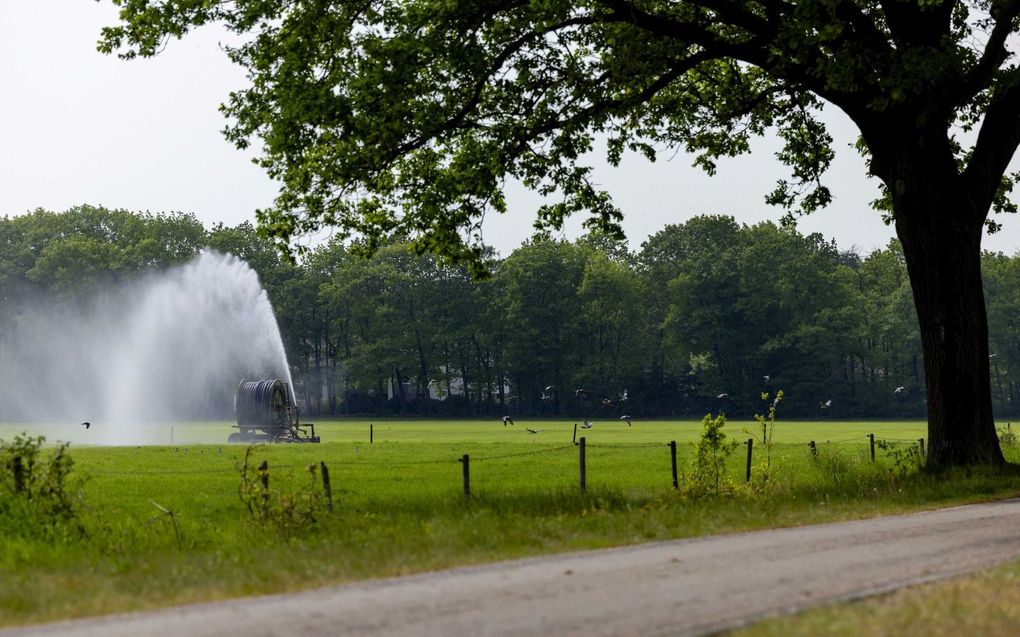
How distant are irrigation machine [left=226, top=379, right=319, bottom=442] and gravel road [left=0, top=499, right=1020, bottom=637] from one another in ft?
152

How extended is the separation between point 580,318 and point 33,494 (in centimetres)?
11195

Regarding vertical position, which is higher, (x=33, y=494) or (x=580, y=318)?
(x=580, y=318)

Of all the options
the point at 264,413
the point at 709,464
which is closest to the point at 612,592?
the point at 709,464

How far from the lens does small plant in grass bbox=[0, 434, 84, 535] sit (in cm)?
1681

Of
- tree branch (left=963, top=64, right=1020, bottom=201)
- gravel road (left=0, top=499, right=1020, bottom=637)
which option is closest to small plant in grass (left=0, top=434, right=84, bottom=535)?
gravel road (left=0, top=499, right=1020, bottom=637)

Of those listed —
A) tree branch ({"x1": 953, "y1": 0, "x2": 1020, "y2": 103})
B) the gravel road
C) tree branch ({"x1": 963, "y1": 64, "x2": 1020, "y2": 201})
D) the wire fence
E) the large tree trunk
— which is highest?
tree branch ({"x1": 953, "y1": 0, "x2": 1020, "y2": 103})

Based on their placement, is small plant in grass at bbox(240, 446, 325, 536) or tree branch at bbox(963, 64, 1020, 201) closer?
small plant in grass at bbox(240, 446, 325, 536)

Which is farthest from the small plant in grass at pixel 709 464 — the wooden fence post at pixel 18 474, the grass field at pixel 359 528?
the wooden fence post at pixel 18 474

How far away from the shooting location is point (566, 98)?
25.8 meters

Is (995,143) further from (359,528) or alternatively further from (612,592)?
(612,592)

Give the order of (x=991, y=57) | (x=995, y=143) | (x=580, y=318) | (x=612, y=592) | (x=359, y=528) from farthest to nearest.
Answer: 1. (x=580, y=318)
2. (x=995, y=143)
3. (x=991, y=57)
4. (x=359, y=528)
5. (x=612, y=592)

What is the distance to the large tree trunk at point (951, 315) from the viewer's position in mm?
24703

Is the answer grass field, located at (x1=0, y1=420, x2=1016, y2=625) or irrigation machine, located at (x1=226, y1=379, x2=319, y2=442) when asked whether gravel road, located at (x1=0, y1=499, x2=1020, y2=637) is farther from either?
irrigation machine, located at (x1=226, y1=379, x2=319, y2=442)

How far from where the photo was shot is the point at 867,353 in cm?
12350
